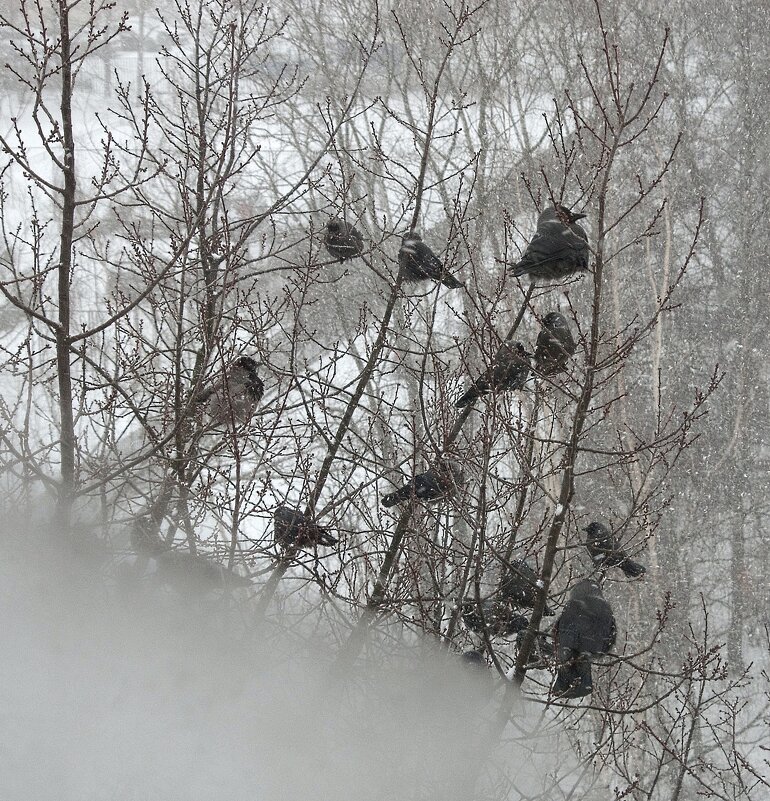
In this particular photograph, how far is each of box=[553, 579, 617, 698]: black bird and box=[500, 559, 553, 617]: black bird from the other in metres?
0.28

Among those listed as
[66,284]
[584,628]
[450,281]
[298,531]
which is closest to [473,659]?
[584,628]

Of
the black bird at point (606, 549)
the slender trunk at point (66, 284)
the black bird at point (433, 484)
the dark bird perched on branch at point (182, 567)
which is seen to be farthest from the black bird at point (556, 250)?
the dark bird perched on branch at point (182, 567)

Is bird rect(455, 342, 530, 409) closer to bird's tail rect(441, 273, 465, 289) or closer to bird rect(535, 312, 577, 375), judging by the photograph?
bird rect(535, 312, 577, 375)

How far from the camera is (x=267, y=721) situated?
3699 mm

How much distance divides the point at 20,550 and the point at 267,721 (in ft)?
4.17

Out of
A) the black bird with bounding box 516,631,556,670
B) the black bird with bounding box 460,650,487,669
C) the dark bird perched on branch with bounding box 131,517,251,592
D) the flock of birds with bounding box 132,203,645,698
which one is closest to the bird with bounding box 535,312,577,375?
the flock of birds with bounding box 132,203,645,698

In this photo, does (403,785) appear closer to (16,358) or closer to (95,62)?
(16,358)

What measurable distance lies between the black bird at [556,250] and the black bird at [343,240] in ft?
3.06

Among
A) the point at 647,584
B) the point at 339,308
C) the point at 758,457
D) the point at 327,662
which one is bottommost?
the point at 327,662

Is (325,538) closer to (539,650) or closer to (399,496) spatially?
(399,496)

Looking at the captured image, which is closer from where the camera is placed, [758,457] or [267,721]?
[267,721]

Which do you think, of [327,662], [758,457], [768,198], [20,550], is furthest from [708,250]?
[20,550]

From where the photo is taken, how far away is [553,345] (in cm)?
332

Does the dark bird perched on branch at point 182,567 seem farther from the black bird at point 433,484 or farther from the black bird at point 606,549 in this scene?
the black bird at point 606,549
